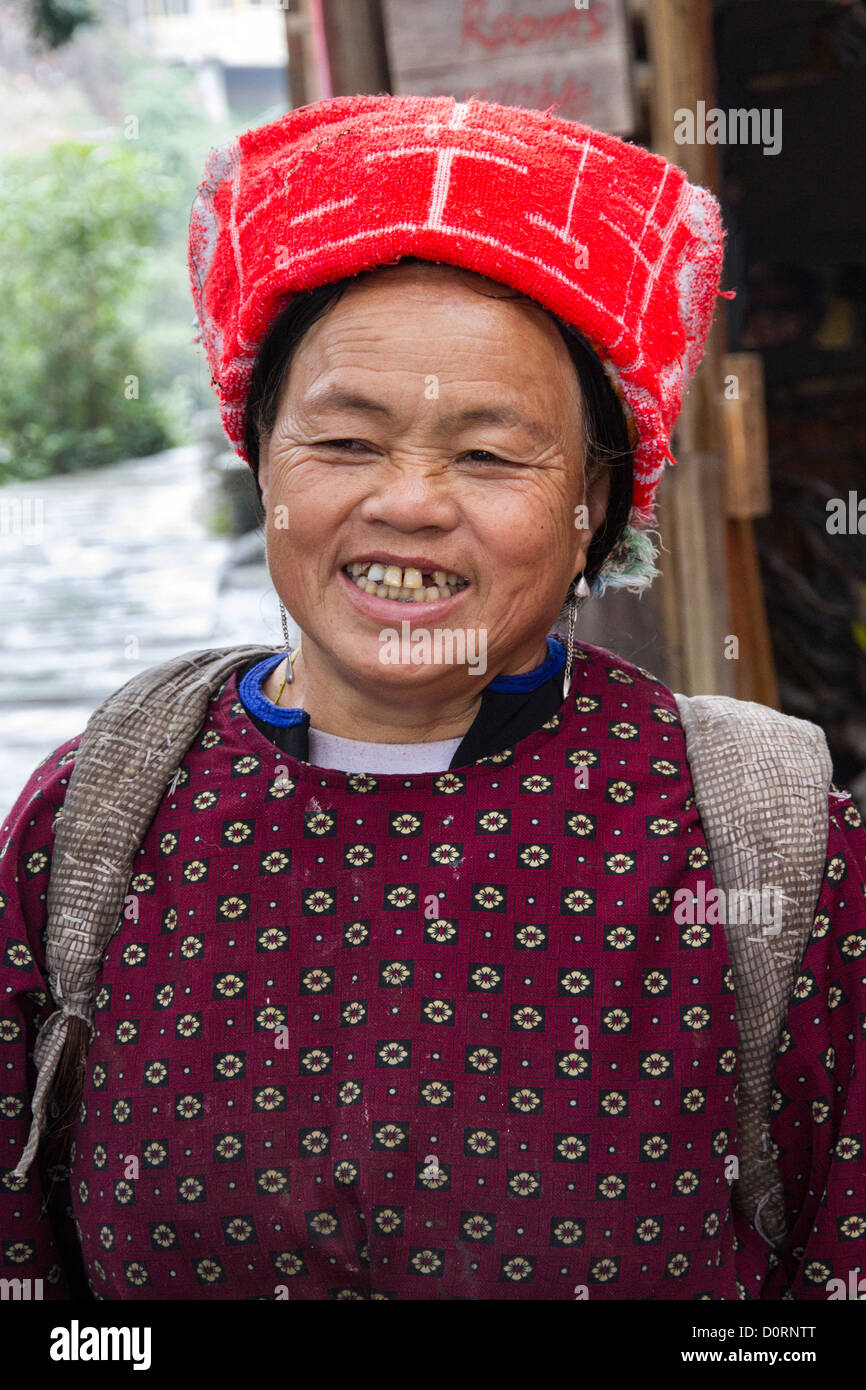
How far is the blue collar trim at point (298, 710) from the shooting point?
4.83ft

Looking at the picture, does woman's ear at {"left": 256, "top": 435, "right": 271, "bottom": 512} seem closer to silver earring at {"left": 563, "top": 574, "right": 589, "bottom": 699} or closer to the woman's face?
the woman's face

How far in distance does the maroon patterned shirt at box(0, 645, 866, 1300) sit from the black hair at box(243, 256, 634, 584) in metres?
0.30

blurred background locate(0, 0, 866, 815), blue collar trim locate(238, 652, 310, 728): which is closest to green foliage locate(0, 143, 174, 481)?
blurred background locate(0, 0, 866, 815)

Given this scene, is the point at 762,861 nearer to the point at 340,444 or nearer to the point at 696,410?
the point at 340,444

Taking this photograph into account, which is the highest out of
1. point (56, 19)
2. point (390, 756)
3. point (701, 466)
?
point (56, 19)

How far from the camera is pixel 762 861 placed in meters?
1.39

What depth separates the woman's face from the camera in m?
1.29

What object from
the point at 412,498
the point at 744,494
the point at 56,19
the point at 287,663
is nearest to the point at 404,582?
the point at 412,498

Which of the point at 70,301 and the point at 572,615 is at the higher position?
the point at 70,301

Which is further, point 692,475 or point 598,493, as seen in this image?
point 692,475

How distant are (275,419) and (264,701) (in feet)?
1.10

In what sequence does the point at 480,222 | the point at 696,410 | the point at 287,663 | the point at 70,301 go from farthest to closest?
the point at 70,301, the point at 696,410, the point at 287,663, the point at 480,222

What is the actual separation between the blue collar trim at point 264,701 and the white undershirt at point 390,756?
0.06 metres

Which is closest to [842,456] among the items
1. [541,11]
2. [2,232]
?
[541,11]
